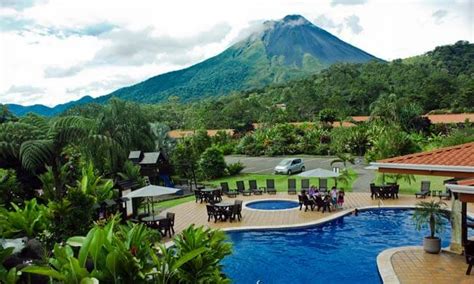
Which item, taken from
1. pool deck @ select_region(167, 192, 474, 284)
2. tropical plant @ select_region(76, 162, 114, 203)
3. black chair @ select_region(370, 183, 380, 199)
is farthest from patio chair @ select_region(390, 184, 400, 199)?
tropical plant @ select_region(76, 162, 114, 203)

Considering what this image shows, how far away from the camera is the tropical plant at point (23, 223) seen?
350 inches

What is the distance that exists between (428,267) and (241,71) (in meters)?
169

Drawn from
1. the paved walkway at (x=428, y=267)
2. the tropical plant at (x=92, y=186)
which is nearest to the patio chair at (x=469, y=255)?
the paved walkway at (x=428, y=267)

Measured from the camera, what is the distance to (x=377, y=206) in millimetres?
18328

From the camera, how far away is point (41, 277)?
22.5ft

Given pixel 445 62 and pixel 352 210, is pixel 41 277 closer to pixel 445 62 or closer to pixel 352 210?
pixel 352 210

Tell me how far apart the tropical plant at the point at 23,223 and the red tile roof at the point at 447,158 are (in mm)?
8367

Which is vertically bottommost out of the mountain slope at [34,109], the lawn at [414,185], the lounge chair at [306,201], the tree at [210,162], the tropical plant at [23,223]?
the lawn at [414,185]

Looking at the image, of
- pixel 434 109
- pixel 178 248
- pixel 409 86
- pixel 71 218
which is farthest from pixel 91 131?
pixel 409 86

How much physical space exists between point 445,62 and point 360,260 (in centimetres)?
8894

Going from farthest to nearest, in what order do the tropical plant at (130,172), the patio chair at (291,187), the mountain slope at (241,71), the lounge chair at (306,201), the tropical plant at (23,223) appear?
the mountain slope at (241,71) → the patio chair at (291,187) → the tropical plant at (130,172) → the lounge chair at (306,201) → the tropical plant at (23,223)

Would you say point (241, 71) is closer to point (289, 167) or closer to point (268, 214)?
point (289, 167)

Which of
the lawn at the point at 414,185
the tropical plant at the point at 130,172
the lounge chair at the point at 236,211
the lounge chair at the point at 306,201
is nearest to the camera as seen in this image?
the lounge chair at the point at 236,211

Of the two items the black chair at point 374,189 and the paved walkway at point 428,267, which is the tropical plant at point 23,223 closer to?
the paved walkway at point 428,267
